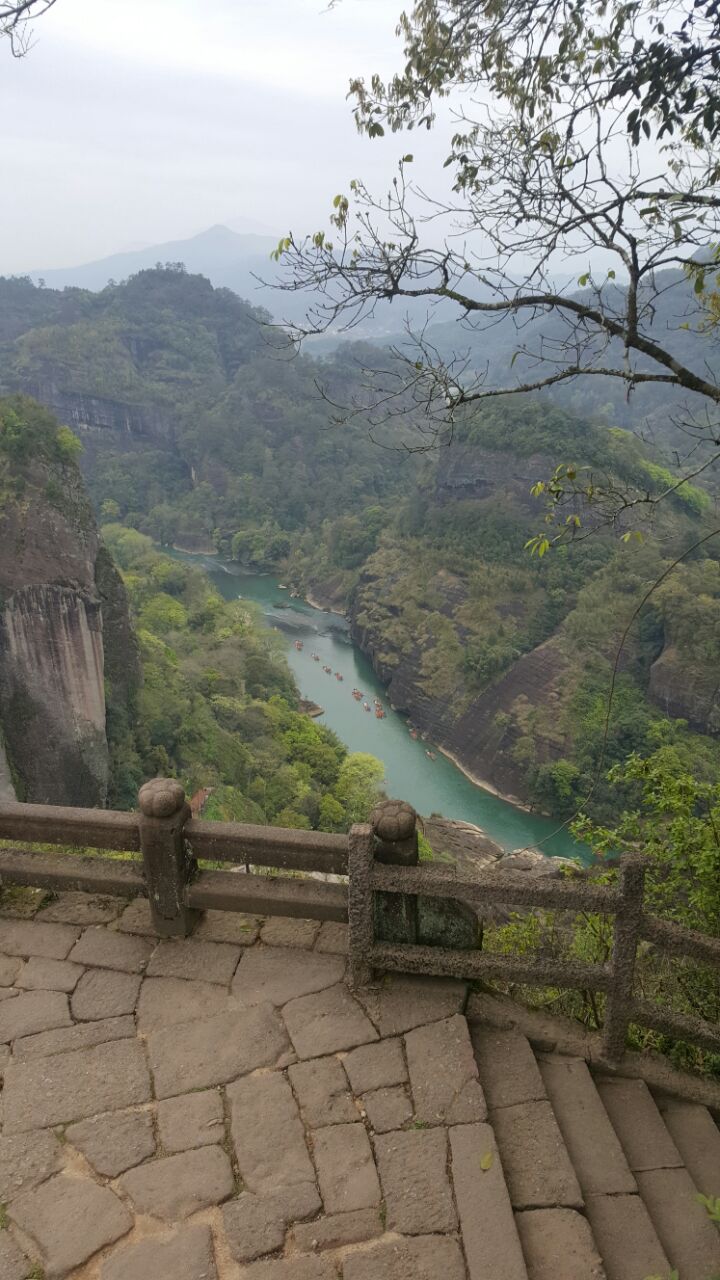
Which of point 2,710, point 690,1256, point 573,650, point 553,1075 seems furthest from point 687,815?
point 573,650

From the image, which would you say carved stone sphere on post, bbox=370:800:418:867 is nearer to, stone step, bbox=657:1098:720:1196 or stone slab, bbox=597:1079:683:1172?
stone slab, bbox=597:1079:683:1172

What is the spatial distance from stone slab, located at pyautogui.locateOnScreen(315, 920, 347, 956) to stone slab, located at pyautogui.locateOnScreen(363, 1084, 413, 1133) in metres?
0.85

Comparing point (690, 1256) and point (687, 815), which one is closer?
point (690, 1256)

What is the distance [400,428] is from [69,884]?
80.5 metres

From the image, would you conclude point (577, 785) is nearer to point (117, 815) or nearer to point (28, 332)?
point (117, 815)

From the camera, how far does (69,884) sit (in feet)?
14.2

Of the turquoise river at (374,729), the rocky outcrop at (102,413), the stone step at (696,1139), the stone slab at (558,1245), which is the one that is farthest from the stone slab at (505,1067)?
the rocky outcrop at (102,413)

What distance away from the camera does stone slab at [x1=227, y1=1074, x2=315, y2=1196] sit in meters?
2.92

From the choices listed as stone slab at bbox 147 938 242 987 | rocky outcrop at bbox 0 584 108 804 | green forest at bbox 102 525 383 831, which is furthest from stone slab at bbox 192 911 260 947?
rocky outcrop at bbox 0 584 108 804

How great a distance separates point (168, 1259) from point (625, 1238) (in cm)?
164

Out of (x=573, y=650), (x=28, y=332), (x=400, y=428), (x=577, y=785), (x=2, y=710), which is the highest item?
(x=28, y=332)

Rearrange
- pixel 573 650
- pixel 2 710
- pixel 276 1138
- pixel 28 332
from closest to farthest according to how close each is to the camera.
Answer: pixel 276 1138 < pixel 2 710 < pixel 573 650 < pixel 28 332

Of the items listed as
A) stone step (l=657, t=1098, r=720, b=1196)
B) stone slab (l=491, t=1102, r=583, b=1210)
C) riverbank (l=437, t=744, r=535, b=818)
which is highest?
stone slab (l=491, t=1102, r=583, b=1210)

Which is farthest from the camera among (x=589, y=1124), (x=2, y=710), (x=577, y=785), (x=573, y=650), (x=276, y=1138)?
(x=573, y=650)
